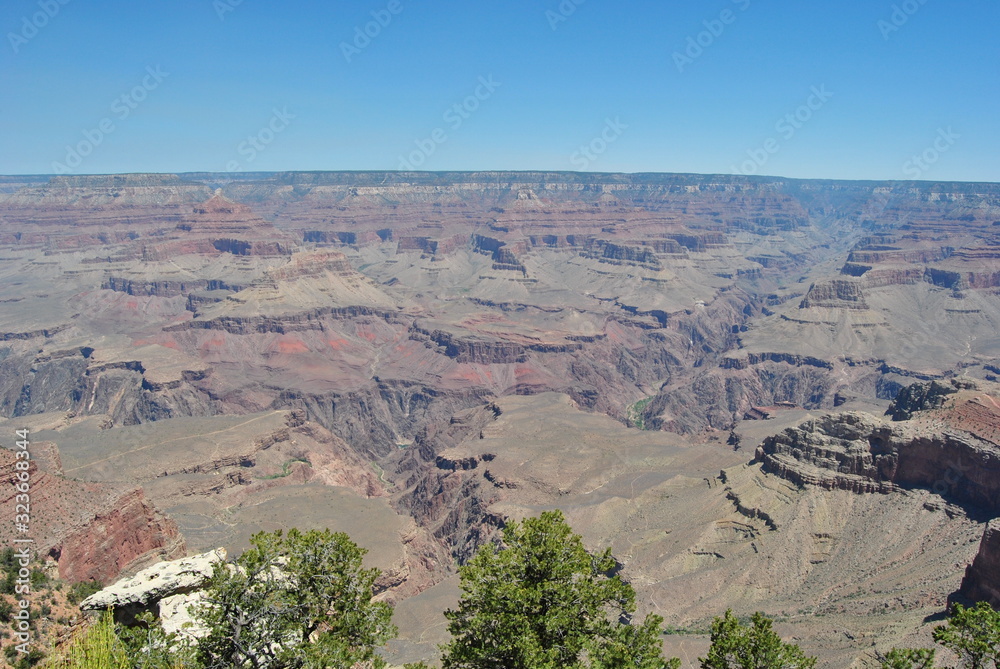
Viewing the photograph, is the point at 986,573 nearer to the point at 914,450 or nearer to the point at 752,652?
the point at 914,450

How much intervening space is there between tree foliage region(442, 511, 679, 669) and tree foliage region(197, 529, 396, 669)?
3.29 metres

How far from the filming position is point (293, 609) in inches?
845

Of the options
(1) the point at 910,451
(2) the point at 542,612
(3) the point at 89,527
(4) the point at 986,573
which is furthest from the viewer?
(1) the point at 910,451

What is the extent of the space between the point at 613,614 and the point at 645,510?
1710 cm

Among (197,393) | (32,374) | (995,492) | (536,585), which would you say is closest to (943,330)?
(995,492)

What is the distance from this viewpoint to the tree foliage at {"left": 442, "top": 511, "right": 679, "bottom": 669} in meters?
22.8

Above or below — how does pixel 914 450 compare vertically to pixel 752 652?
below

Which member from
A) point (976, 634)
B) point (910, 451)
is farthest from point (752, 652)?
point (910, 451)

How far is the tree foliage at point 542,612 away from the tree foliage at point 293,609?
130 inches

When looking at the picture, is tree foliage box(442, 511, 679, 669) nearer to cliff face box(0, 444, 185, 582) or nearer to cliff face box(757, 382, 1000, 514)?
cliff face box(0, 444, 185, 582)

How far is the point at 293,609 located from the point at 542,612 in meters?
8.35

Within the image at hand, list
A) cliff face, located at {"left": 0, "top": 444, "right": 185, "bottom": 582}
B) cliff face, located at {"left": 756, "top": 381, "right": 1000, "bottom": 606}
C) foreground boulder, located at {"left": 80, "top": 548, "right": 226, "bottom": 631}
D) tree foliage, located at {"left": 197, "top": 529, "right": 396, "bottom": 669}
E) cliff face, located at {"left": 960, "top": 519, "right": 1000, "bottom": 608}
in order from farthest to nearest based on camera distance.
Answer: cliff face, located at {"left": 756, "top": 381, "right": 1000, "bottom": 606} < cliff face, located at {"left": 960, "top": 519, "right": 1000, "bottom": 608} < cliff face, located at {"left": 0, "top": 444, "right": 185, "bottom": 582} < foreground boulder, located at {"left": 80, "top": 548, "right": 226, "bottom": 631} < tree foliage, located at {"left": 197, "top": 529, "right": 396, "bottom": 669}

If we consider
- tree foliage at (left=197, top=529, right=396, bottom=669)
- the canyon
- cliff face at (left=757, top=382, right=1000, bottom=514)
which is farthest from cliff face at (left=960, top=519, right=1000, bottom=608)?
tree foliage at (left=197, top=529, right=396, bottom=669)

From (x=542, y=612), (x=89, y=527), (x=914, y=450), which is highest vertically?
(x=542, y=612)
